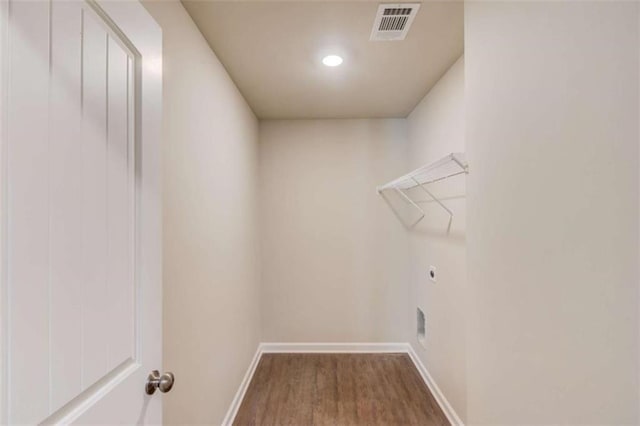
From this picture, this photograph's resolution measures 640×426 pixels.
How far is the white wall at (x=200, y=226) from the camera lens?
145cm

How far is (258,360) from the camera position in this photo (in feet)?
10.8

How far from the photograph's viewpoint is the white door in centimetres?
57

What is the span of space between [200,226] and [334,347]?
2.29m

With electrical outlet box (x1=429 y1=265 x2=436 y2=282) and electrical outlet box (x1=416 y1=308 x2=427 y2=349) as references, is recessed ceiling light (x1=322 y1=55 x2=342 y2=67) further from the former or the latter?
electrical outlet box (x1=416 y1=308 x2=427 y2=349)

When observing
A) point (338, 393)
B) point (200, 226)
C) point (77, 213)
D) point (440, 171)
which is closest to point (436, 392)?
point (338, 393)

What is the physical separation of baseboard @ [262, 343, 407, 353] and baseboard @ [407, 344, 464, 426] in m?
0.19

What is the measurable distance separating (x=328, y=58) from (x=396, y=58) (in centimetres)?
45

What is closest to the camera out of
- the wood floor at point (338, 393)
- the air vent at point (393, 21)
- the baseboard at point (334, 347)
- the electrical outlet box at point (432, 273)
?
the air vent at point (393, 21)

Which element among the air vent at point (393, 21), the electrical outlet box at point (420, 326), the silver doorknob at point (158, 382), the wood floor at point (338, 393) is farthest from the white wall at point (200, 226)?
the electrical outlet box at point (420, 326)

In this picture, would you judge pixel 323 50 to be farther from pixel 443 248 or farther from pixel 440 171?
pixel 443 248

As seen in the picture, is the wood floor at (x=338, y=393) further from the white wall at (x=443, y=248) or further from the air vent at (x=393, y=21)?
the air vent at (x=393, y=21)

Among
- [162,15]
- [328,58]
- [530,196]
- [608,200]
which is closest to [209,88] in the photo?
[162,15]

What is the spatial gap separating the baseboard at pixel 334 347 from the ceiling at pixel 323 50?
95.3 inches

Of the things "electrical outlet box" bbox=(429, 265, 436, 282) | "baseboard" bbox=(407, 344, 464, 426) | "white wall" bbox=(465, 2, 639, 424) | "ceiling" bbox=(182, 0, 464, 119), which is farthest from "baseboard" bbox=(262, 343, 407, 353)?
"ceiling" bbox=(182, 0, 464, 119)
